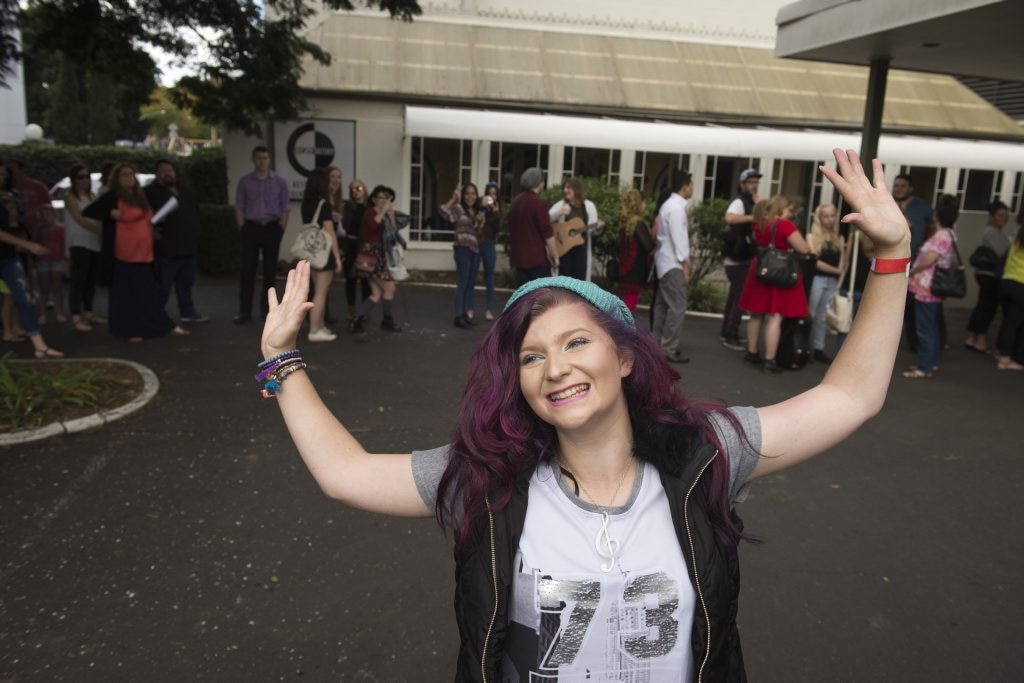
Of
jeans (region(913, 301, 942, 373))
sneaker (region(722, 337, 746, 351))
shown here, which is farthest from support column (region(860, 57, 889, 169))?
sneaker (region(722, 337, 746, 351))

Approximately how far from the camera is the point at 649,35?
18.4 m

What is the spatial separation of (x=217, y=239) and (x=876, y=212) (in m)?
13.3

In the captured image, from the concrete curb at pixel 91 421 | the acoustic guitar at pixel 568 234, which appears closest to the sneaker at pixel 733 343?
the acoustic guitar at pixel 568 234

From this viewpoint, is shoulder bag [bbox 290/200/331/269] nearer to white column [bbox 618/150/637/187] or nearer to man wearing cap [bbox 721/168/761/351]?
man wearing cap [bbox 721/168/761/351]

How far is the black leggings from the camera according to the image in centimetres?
920

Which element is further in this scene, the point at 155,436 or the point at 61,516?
the point at 155,436

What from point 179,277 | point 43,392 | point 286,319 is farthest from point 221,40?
point 286,319

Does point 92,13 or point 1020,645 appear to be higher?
point 92,13

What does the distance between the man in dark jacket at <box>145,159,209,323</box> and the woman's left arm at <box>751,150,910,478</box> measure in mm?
8359

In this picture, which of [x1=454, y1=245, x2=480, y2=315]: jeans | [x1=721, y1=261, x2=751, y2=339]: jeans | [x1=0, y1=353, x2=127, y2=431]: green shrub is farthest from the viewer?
[x1=454, y1=245, x2=480, y2=315]: jeans

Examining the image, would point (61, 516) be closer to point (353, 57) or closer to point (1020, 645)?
point (1020, 645)

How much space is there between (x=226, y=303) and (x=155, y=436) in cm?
566

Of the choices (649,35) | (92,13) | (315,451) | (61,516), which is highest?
(649,35)

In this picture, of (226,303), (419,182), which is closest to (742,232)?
(226,303)
